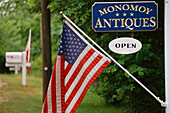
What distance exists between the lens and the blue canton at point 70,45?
5180 millimetres

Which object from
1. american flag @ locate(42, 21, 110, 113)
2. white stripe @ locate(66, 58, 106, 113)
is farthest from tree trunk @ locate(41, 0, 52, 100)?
white stripe @ locate(66, 58, 106, 113)

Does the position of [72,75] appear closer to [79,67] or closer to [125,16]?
[79,67]

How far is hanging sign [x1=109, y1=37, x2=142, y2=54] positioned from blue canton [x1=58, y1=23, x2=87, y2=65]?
68cm

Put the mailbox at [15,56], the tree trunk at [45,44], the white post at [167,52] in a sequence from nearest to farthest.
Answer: the white post at [167,52] → the tree trunk at [45,44] → the mailbox at [15,56]

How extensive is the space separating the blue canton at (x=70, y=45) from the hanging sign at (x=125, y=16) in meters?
0.93

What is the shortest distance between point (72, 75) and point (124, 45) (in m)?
1.16

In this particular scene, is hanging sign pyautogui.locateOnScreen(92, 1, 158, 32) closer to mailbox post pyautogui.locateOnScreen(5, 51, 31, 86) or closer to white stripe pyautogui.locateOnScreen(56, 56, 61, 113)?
white stripe pyautogui.locateOnScreen(56, 56, 61, 113)

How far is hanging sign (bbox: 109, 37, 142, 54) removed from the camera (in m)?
5.59

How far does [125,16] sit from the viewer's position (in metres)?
5.98

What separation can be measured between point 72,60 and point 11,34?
16.7 meters

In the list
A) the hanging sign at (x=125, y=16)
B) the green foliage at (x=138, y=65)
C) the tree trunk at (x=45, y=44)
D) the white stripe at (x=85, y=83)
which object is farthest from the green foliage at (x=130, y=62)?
the white stripe at (x=85, y=83)

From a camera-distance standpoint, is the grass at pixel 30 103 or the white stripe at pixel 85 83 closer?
the white stripe at pixel 85 83

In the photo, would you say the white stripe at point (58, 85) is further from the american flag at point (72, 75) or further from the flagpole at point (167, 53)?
the flagpole at point (167, 53)

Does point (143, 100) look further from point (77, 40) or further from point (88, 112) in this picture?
point (77, 40)
